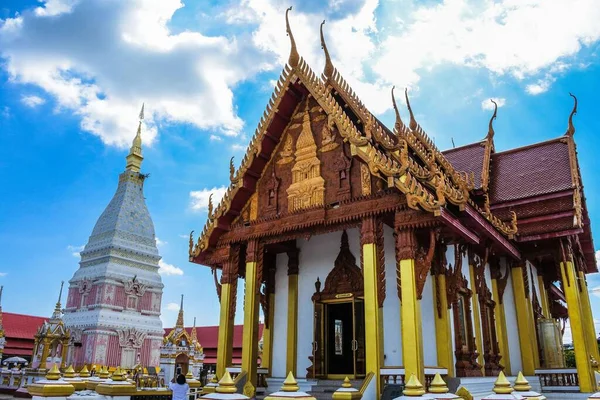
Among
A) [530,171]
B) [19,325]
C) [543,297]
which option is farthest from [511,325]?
[19,325]

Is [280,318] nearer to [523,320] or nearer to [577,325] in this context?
[523,320]

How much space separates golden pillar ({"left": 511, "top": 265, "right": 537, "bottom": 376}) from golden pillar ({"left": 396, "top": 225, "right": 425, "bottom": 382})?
4.80m

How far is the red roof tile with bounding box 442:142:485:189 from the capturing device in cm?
1389

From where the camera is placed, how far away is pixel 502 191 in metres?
12.9

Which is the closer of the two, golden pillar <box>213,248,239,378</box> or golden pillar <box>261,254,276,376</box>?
golden pillar <box>213,248,239,378</box>

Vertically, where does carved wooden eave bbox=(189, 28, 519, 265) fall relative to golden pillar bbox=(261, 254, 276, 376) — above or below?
above

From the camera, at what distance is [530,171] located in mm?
13273

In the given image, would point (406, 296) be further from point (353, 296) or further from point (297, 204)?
point (297, 204)

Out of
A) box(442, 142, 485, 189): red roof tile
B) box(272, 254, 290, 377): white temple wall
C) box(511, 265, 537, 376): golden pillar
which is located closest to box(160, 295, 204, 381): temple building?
box(272, 254, 290, 377): white temple wall

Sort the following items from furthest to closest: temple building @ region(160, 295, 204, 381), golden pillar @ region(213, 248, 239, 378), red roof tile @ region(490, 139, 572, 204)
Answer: temple building @ region(160, 295, 204, 381), red roof tile @ region(490, 139, 572, 204), golden pillar @ region(213, 248, 239, 378)

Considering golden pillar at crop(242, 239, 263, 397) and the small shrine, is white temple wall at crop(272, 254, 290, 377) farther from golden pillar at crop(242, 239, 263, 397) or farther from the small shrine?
the small shrine

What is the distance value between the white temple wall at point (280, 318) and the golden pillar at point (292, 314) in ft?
0.58

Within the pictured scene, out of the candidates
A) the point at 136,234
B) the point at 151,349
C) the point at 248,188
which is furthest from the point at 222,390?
the point at 136,234

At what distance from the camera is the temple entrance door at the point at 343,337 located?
9914 mm
